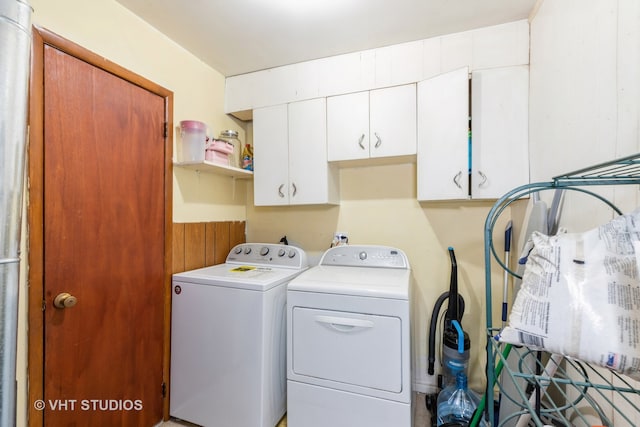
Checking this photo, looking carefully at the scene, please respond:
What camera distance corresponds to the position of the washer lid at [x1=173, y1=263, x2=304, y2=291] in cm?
161

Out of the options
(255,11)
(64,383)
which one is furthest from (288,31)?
(64,383)

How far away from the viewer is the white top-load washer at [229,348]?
1563 mm

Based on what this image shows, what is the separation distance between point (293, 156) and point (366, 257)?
93 cm

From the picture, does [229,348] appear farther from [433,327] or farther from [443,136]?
[443,136]

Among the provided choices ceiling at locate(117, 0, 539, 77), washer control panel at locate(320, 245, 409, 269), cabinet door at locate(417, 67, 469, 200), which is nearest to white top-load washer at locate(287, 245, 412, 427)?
washer control panel at locate(320, 245, 409, 269)

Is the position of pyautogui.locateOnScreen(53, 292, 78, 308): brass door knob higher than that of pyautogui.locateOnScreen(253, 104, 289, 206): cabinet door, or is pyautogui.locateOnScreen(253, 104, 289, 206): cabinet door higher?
pyautogui.locateOnScreen(253, 104, 289, 206): cabinet door

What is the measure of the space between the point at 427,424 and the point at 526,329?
1.52 meters

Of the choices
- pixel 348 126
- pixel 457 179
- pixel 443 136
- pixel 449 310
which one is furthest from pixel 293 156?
pixel 449 310

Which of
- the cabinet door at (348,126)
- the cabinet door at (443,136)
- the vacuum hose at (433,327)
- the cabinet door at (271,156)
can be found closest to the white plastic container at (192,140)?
the cabinet door at (271,156)

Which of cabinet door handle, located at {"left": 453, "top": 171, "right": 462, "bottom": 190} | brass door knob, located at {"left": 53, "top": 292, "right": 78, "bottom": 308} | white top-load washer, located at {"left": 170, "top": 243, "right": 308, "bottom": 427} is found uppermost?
cabinet door handle, located at {"left": 453, "top": 171, "right": 462, "bottom": 190}

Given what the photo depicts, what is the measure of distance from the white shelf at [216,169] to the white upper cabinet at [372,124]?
2.40 feet

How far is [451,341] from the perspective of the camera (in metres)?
1.76

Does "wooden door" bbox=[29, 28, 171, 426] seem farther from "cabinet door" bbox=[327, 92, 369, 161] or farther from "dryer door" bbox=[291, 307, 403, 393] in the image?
"cabinet door" bbox=[327, 92, 369, 161]

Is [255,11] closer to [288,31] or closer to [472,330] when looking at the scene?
[288,31]
